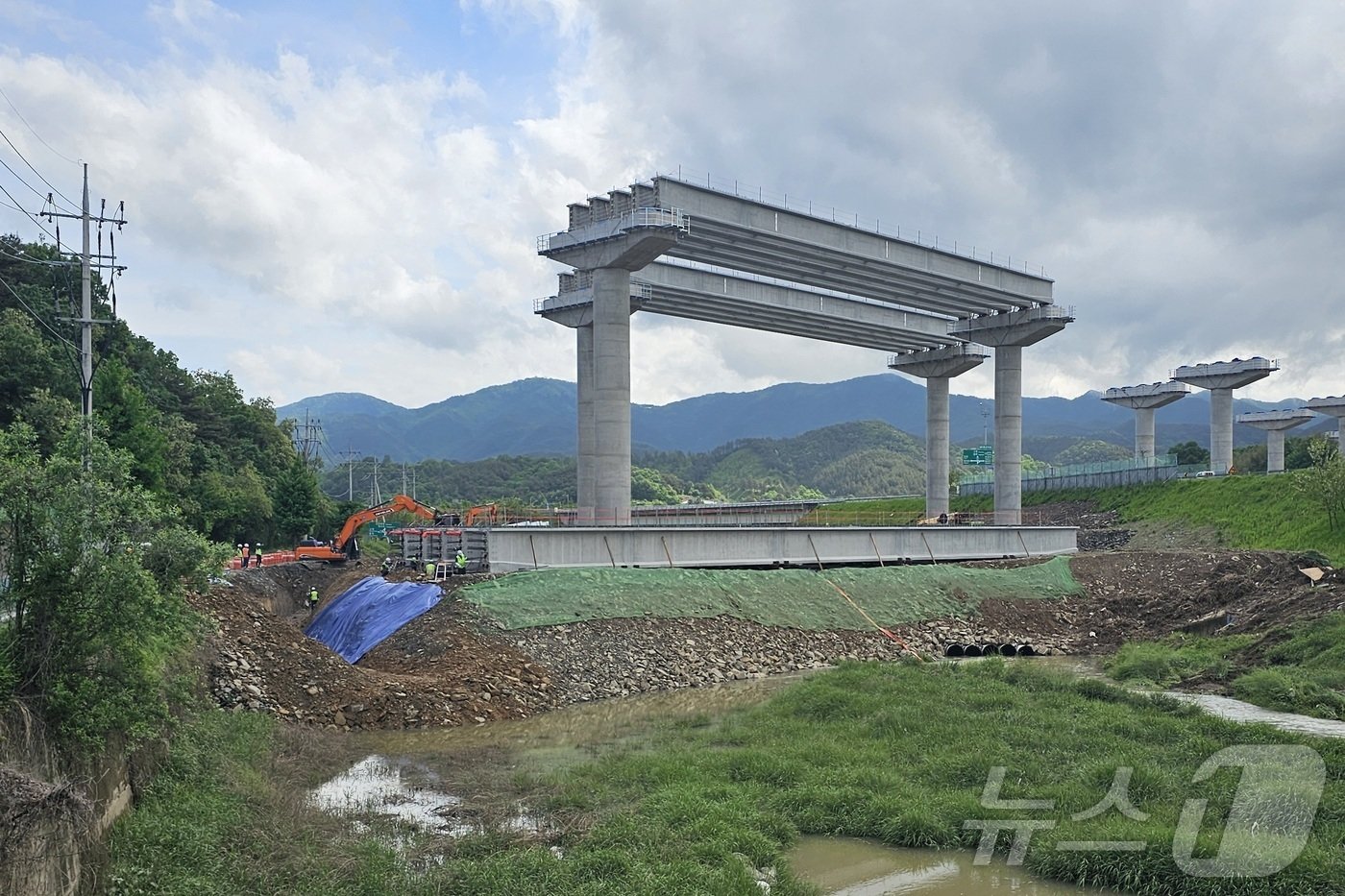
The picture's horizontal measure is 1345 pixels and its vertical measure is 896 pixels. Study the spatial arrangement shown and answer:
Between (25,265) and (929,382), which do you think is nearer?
(25,265)

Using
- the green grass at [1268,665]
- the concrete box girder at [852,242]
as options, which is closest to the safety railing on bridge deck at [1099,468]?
the concrete box girder at [852,242]

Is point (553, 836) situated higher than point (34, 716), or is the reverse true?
point (34, 716)

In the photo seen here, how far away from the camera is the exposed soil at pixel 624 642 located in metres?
20.6

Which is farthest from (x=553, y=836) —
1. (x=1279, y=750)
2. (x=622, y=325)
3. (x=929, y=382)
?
(x=929, y=382)

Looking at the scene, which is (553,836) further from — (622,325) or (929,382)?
(929,382)

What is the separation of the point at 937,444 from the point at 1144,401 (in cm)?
3351

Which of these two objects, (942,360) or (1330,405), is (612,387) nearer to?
(942,360)

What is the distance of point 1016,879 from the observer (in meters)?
11.0

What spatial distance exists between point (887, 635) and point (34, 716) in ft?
80.4

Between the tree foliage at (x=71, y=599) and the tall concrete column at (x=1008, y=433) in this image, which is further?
the tall concrete column at (x=1008, y=433)

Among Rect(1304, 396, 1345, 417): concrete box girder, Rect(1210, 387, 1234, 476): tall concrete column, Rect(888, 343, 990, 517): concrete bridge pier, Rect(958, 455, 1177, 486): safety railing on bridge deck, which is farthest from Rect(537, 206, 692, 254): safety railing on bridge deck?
Rect(1304, 396, 1345, 417): concrete box girder

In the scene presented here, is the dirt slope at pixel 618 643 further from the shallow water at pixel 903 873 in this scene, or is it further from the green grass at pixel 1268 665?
the shallow water at pixel 903 873

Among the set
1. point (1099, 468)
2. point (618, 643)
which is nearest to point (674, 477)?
point (1099, 468)

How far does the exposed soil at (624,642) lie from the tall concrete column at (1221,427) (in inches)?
1517
